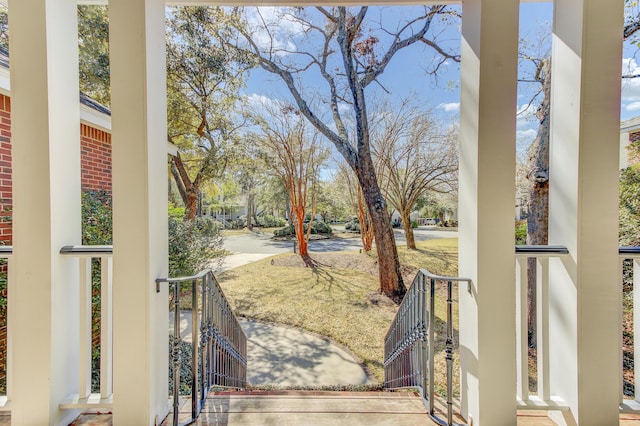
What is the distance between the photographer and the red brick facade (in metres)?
2.46

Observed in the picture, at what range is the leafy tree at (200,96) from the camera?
5.50 m

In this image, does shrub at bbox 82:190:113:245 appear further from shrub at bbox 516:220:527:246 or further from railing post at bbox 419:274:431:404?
shrub at bbox 516:220:527:246

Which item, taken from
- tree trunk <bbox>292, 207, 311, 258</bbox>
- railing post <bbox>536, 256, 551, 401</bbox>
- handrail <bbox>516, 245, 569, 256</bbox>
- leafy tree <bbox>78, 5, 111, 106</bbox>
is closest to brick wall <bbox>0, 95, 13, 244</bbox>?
leafy tree <bbox>78, 5, 111, 106</bbox>

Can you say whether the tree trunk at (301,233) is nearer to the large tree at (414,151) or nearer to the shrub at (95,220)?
the large tree at (414,151)

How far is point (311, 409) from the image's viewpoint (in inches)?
68.7

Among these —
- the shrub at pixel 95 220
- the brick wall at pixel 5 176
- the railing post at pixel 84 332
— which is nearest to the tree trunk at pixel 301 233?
the shrub at pixel 95 220

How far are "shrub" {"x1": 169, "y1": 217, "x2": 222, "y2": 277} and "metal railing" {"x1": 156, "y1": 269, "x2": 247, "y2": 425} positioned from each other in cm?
170

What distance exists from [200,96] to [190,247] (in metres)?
3.83

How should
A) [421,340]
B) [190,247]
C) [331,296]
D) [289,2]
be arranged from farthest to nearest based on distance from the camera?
[331,296]
[190,247]
[289,2]
[421,340]

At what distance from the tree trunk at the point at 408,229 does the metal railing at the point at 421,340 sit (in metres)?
4.73

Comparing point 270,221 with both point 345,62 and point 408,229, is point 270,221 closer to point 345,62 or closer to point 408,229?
point 408,229

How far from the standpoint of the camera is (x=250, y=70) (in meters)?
6.14

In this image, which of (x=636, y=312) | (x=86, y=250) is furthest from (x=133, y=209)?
(x=636, y=312)

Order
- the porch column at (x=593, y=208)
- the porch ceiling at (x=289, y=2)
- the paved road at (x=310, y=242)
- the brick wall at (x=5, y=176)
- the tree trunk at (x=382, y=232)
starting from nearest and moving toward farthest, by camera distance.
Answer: the porch column at (x=593, y=208) → the porch ceiling at (x=289, y=2) → the brick wall at (x=5, y=176) → the tree trunk at (x=382, y=232) → the paved road at (x=310, y=242)
